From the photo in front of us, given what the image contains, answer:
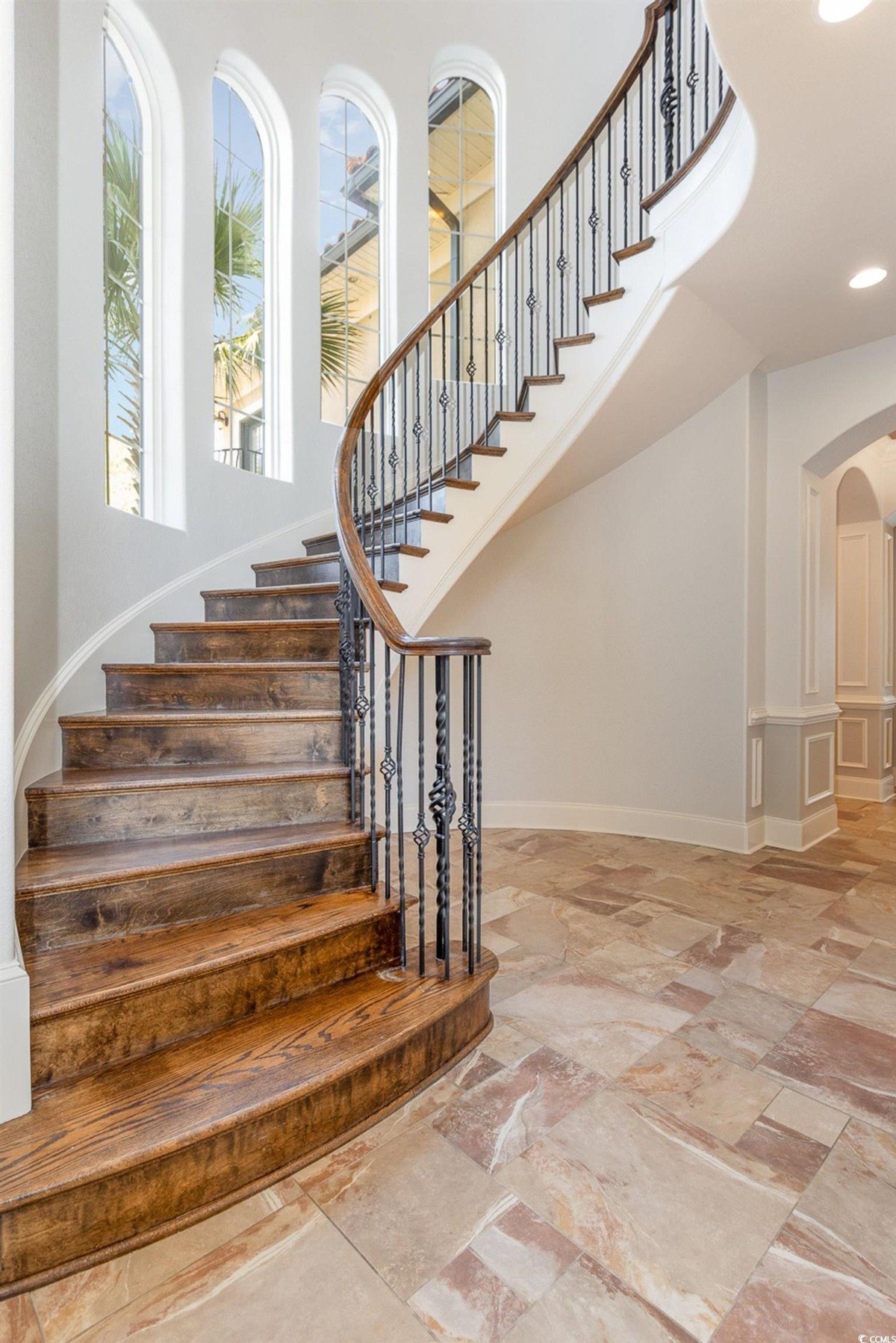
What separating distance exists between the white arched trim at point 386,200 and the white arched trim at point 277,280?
2.37ft

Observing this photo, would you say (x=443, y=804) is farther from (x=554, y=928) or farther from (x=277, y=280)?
(x=277, y=280)

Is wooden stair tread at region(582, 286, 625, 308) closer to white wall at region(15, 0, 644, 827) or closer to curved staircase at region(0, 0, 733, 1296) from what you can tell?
curved staircase at region(0, 0, 733, 1296)

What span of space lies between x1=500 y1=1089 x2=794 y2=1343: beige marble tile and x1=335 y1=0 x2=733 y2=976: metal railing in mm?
510

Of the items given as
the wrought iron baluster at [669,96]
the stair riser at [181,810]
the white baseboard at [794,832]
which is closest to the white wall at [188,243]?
the stair riser at [181,810]

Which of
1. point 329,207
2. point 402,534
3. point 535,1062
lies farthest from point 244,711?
point 329,207

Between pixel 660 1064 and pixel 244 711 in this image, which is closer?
pixel 660 1064

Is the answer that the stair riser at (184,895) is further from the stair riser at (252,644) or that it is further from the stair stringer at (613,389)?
the stair stringer at (613,389)

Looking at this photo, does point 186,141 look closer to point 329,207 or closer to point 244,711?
point 329,207

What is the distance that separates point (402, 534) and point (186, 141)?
2.20 m

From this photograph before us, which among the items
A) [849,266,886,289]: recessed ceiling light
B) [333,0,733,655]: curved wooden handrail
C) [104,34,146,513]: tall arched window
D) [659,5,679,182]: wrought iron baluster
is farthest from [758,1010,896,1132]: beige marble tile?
[659,5,679,182]: wrought iron baluster

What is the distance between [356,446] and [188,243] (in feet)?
5.01

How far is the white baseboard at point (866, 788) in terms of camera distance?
16.4 feet

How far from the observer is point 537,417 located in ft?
10.9

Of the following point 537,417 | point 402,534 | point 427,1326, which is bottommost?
point 427,1326
